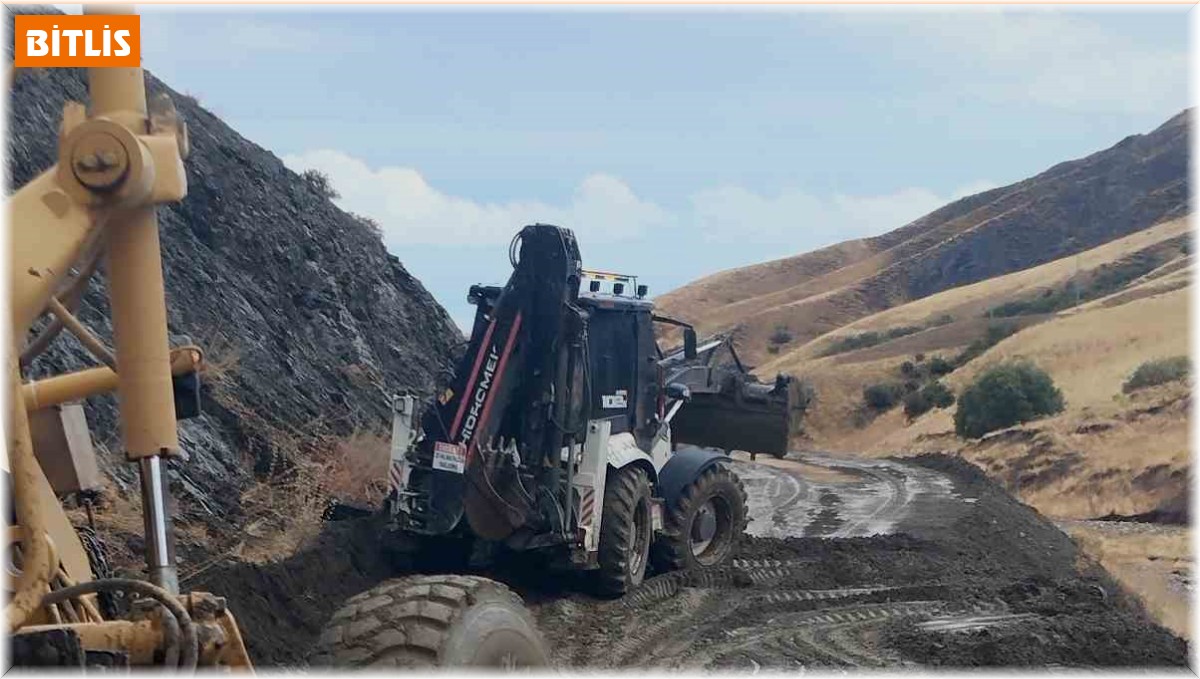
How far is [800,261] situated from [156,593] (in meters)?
149

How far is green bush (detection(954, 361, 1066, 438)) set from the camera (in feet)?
132

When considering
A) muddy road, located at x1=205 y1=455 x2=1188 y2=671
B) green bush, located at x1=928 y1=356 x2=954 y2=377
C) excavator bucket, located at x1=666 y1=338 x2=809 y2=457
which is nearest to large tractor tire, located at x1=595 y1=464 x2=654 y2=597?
muddy road, located at x1=205 y1=455 x2=1188 y2=671

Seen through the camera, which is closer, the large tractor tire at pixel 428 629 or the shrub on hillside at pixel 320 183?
the large tractor tire at pixel 428 629

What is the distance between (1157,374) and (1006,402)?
4.52 m

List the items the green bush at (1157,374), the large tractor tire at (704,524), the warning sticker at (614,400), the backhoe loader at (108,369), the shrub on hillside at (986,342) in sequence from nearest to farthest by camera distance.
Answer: the backhoe loader at (108,369) → the warning sticker at (614,400) → the large tractor tire at (704,524) → the green bush at (1157,374) → the shrub on hillside at (986,342)

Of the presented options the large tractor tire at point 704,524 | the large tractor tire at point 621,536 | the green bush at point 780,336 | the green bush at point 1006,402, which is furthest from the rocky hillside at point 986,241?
the large tractor tire at point 621,536

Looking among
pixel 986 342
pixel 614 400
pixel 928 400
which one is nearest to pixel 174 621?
pixel 614 400

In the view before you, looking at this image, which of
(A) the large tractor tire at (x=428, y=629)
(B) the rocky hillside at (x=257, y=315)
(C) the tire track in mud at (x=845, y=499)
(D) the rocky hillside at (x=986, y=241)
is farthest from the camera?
(D) the rocky hillside at (x=986, y=241)

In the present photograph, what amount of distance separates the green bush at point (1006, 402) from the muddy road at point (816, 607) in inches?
914

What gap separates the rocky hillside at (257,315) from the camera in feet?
46.4

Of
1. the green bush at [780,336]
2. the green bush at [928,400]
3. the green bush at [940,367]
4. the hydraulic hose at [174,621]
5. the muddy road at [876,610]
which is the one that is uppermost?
the green bush at [780,336]

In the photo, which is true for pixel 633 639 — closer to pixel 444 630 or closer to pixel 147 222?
pixel 444 630

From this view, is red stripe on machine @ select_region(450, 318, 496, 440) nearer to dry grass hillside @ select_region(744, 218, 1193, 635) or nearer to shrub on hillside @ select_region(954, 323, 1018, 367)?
dry grass hillside @ select_region(744, 218, 1193, 635)

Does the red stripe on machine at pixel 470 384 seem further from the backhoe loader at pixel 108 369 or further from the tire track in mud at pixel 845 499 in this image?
the tire track in mud at pixel 845 499
